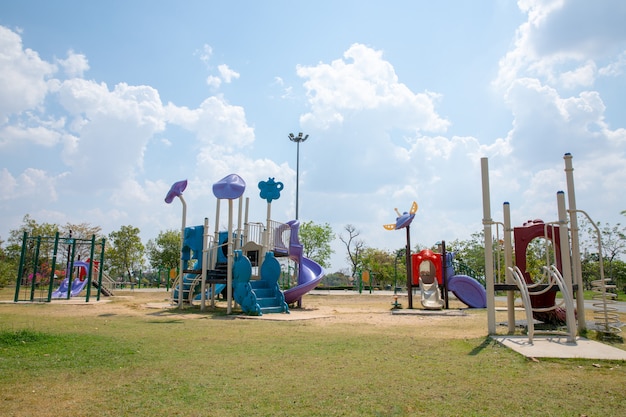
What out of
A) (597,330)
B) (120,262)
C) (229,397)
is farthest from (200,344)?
(120,262)

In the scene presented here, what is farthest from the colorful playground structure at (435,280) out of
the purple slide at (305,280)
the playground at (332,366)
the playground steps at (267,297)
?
the playground at (332,366)

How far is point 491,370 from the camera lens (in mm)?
5426

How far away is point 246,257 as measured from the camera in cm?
1466

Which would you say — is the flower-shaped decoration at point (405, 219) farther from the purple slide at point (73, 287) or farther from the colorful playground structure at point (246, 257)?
the purple slide at point (73, 287)

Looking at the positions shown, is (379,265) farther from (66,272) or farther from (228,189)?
(228,189)

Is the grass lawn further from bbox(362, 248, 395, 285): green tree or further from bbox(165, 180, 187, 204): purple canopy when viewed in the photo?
bbox(362, 248, 395, 285): green tree

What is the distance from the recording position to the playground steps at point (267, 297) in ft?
47.5

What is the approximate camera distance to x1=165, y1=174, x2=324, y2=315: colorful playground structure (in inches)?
561

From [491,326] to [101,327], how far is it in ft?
26.8

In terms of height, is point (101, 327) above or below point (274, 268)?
below

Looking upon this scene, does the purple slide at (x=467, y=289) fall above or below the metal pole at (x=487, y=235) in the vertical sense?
below

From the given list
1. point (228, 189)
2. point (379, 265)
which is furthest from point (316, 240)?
point (228, 189)

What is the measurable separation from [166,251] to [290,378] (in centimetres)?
5459

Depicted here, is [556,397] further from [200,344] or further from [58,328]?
[58,328]
